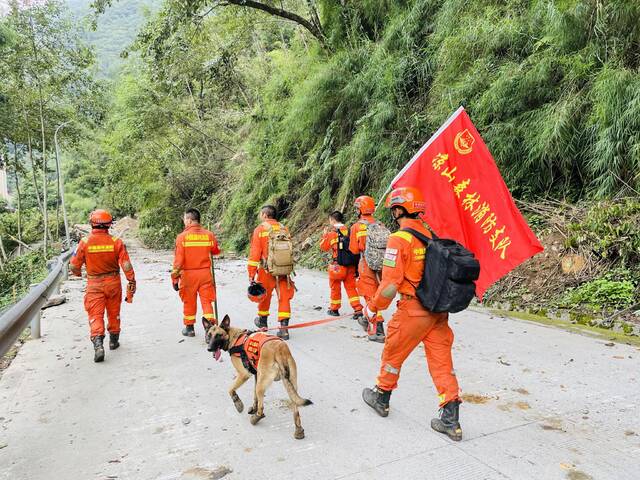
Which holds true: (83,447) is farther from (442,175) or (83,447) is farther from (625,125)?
(625,125)

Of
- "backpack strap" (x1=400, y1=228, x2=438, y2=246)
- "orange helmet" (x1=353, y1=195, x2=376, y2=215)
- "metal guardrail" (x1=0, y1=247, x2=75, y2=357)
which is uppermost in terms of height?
"orange helmet" (x1=353, y1=195, x2=376, y2=215)

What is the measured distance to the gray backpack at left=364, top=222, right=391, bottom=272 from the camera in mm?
6160

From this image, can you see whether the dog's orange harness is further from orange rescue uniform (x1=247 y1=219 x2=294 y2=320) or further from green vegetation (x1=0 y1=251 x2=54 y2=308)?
green vegetation (x1=0 y1=251 x2=54 y2=308)

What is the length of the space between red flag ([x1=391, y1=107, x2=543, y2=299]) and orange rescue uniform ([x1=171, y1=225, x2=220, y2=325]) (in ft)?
10.4

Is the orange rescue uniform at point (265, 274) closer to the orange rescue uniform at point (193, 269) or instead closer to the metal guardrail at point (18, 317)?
the orange rescue uniform at point (193, 269)

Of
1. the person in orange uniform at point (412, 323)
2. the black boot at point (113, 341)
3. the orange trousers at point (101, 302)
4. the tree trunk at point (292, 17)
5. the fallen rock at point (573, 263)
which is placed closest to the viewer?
the person in orange uniform at point (412, 323)

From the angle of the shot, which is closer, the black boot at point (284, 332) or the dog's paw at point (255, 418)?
the dog's paw at point (255, 418)

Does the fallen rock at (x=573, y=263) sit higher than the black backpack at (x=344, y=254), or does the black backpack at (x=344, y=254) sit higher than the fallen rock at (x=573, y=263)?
the black backpack at (x=344, y=254)

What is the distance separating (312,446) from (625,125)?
6.47 meters

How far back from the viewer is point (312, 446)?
337 cm

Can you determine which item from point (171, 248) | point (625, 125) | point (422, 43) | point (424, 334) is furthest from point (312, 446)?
point (171, 248)

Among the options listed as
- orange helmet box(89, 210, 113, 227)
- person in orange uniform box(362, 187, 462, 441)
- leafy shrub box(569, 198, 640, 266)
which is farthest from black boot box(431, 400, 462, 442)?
orange helmet box(89, 210, 113, 227)

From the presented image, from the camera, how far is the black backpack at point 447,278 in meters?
3.35

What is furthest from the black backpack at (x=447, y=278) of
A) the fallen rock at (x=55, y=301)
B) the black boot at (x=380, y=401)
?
the fallen rock at (x=55, y=301)
